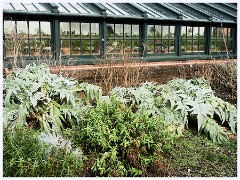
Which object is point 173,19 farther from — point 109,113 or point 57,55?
point 109,113

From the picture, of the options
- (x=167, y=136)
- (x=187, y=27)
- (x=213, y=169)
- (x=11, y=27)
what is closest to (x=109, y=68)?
(x=11, y=27)

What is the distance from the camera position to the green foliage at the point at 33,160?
12.7 feet

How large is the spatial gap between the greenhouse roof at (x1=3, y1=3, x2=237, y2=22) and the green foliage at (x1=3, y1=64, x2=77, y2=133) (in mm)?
3467

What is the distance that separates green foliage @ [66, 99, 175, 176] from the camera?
14.4 ft

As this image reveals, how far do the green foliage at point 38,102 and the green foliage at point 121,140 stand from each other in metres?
0.66

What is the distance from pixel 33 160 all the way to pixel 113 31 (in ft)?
23.6

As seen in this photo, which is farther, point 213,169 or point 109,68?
point 109,68

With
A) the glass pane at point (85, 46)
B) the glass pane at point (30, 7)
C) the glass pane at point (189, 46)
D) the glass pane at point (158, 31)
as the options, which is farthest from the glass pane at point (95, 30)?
the glass pane at point (189, 46)

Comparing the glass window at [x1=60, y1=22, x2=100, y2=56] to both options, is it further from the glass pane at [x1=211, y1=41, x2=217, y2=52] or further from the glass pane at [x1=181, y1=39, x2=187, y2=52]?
the glass pane at [x1=211, y1=41, x2=217, y2=52]

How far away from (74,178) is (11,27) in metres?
6.11

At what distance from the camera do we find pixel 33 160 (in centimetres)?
400

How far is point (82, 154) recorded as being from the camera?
457 cm

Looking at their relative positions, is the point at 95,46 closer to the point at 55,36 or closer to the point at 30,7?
the point at 55,36

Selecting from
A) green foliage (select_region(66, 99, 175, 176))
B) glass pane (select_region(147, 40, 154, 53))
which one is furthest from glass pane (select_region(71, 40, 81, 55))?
green foliage (select_region(66, 99, 175, 176))
